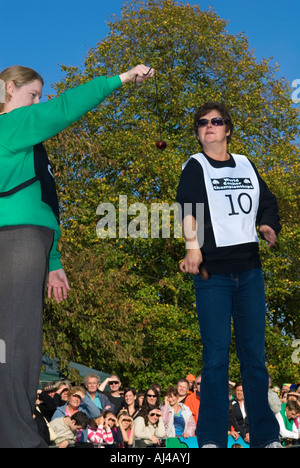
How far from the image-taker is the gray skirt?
259cm

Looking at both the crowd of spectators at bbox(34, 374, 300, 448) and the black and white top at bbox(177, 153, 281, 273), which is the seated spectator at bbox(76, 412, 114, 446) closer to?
the crowd of spectators at bbox(34, 374, 300, 448)

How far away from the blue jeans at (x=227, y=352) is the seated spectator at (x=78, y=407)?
5.93 meters

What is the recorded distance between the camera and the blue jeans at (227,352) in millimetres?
3094

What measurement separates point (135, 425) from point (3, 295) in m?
6.92

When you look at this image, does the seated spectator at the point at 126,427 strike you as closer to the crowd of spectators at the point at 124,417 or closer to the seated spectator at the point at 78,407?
the crowd of spectators at the point at 124,417

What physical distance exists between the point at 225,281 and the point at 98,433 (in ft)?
19.0

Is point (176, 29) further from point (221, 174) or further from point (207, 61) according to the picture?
point (221, 174)

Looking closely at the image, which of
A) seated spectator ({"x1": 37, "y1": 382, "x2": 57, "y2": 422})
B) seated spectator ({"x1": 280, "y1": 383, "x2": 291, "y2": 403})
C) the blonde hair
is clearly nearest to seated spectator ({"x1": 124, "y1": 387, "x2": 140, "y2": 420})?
seated spectator ({"x1": 37, "y1": 382, "x2": 57, "y2": 422})

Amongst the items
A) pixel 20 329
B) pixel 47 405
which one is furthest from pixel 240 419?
pixel 20 329

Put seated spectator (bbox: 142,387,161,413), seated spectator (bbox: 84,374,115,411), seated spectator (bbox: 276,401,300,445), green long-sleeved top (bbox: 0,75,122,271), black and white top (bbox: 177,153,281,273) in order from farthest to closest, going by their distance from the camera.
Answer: seated spectator (bbox: 276,401,300,445) < seated spectator (bbox: 84,374,115,411) < seated spectator (bbox: 142,387,161,413) < black and white top (bbox: 177,153,281,273) < green long-sleeved top (bbox: 0,75,122,271)

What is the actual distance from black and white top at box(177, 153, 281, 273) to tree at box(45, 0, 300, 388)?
44.2 feet

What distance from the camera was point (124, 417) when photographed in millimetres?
9000

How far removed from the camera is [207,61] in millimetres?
24875

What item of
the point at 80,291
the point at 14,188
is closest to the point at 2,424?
the point at 14,188
